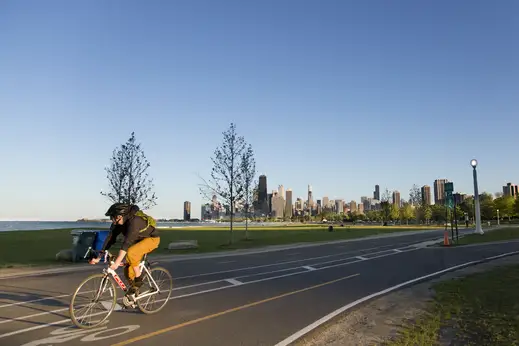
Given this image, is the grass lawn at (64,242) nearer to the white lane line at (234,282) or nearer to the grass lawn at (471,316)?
the white lane line at (234,282)

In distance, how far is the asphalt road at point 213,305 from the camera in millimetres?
6059

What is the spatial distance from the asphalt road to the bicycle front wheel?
21 centimetres

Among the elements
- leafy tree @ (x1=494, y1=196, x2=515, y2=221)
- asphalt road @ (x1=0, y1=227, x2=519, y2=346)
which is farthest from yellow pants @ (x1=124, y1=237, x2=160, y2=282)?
leafy tree @ (x1=494, y1=196, x2=515, y2=221)

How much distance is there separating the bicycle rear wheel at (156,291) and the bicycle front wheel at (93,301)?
596 mm

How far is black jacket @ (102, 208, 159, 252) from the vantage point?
678cm

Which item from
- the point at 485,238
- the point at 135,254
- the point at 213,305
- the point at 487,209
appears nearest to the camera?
the point at 135,254

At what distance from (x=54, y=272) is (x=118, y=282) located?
30.9ft

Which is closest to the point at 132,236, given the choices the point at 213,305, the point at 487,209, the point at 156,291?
the point at 156,291

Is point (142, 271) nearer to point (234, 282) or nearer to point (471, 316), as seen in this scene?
point (234, 282)

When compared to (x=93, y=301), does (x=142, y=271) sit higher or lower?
higher

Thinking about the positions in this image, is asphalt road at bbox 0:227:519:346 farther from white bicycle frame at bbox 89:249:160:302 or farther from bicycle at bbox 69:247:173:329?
white bicycle frame at bbox 89:249:160:302

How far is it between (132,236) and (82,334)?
5.53ft

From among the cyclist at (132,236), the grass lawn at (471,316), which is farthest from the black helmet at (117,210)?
the grass lawn at (471,316)

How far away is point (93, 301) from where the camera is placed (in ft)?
21.6
